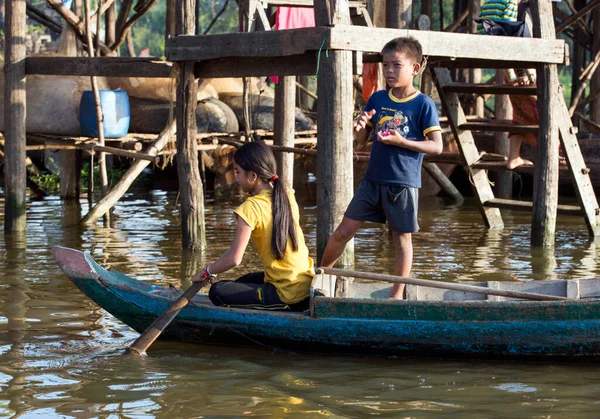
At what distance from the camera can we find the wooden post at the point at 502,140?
10.9 metres

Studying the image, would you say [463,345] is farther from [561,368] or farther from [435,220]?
[435,220]

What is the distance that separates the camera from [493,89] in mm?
8281

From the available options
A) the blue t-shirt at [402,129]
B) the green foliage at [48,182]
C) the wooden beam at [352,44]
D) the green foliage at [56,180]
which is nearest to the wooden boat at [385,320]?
the blue t-shirt at [402,129]

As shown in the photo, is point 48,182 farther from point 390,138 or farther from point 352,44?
point 390,138

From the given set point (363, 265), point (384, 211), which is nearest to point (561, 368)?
point (384, 211)

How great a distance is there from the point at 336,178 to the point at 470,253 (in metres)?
A: 2.22

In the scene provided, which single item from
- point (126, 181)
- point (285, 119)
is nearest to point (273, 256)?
point (126, 181)

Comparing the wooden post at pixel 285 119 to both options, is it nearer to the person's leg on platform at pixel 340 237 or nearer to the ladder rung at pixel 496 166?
the ladder rung at pixel 496 166

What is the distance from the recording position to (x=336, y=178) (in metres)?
6.50

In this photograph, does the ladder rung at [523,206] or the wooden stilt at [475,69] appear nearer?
the ladder rung at [523,206]

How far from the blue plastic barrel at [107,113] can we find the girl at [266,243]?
5787 mm

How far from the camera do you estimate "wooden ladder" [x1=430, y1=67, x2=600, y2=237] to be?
8367 millimetres

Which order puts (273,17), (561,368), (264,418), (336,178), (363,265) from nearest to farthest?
(264,418)
(561,368)
(336,178)
(363,265)
(273,17)

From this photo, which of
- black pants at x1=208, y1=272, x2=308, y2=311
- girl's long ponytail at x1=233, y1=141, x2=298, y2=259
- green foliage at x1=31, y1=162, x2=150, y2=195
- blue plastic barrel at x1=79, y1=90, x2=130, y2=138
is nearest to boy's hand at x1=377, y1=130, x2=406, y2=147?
girl's long ponytail at x1=233, y1=141, x2=298, y2=259
